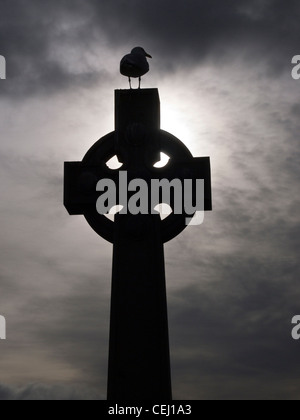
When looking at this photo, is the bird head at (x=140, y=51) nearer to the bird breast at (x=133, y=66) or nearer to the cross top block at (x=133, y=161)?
the bird breast at (x=133, y=66)

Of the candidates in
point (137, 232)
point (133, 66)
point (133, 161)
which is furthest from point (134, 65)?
point (137, 232)

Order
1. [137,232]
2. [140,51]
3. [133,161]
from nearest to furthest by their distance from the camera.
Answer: [137,232] < [133,161] < [140,51]

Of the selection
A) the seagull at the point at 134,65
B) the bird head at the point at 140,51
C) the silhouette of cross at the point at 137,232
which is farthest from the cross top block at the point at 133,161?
the bird head at the point at 140,51

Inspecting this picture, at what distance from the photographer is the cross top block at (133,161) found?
16625mm

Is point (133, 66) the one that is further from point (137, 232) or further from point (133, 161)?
point (137, 232)

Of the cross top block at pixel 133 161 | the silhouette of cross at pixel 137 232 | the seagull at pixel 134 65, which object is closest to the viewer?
the silhouette of cross at pixel 137 232

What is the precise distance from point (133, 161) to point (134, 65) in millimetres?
2070

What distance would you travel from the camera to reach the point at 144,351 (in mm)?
Result: 15211

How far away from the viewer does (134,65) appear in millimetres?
16906

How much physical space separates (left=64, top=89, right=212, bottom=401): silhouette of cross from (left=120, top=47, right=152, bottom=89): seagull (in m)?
0.41

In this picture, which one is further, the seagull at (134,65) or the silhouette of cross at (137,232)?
the seagull at (134,65)
